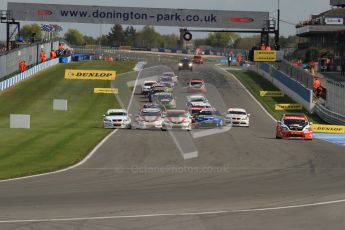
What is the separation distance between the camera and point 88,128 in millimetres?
45719

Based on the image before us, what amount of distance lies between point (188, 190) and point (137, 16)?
5190cm

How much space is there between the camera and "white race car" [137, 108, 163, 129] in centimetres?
4417

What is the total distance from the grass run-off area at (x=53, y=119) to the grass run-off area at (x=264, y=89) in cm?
1141

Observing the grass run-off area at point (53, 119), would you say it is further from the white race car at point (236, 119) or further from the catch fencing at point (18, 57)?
the white race car at point (236, 119)

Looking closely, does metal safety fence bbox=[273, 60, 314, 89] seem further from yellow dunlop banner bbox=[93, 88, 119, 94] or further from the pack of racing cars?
yellow dunlop banner bbox=[93, 88, 119, 94]

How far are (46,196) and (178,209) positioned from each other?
142 inches

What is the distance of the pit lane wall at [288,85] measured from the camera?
62594 mm

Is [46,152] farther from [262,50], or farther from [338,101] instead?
[262,50]

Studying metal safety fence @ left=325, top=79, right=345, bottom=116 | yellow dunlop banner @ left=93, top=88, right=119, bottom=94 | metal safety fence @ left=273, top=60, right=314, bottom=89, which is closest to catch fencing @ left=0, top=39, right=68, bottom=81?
yellow dunlop banner @ left=93, top=88, right=119, bottom=94

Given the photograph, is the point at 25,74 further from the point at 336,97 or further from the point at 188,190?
the point at 188,190

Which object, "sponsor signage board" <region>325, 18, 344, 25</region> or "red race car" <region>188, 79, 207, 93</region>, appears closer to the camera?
"red race car" <region>188, 79, 207, 93</region>

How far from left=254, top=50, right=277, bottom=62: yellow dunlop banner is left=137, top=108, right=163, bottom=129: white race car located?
2386 cm

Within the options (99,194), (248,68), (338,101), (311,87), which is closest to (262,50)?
(311,87)

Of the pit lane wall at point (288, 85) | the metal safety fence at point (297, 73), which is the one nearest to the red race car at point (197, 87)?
the pit lane wall at point (288, 85)
